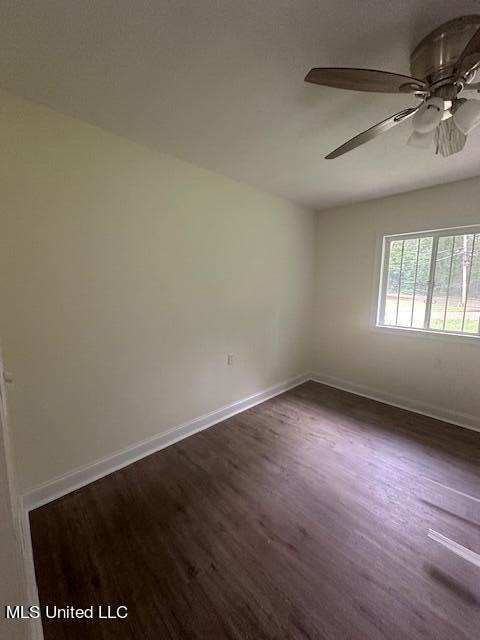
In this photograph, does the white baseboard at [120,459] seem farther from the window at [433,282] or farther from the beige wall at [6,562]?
the window at [433,282]

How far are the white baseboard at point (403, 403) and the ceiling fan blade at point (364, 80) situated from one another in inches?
114

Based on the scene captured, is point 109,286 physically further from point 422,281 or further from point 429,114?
point 422,281

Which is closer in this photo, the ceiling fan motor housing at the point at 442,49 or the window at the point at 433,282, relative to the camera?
the ceiling fan motor housing at the point at 442,49

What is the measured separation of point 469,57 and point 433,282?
7.69 feet

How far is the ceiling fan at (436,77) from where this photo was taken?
3.21ft

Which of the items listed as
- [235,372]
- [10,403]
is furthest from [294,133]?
[10,403]

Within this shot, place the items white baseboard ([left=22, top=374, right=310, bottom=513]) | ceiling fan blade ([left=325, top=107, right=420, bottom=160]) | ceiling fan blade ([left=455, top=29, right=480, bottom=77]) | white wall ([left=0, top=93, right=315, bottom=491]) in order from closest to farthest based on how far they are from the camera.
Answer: ceiling fan blade ([left=455, top=29, right=480, bottom=77]), ceiling fan blade ([left=325, top=107, right=420, bottom=160]), white wall ([left=0, top=93, right=315, bottom=491]), white baseboard ([left=22, top=374, right=310, bottom=513])

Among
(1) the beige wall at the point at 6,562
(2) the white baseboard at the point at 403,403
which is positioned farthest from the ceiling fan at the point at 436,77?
(2) the white baseboard at the point at 403,403

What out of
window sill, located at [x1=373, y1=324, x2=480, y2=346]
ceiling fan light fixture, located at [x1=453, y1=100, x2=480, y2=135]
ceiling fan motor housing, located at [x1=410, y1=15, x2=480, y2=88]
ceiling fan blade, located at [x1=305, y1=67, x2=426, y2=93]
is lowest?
window sill, located at [x1=373, y1=324, x2=480, y2=346]

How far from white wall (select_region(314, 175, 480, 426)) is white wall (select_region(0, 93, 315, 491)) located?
1267mm

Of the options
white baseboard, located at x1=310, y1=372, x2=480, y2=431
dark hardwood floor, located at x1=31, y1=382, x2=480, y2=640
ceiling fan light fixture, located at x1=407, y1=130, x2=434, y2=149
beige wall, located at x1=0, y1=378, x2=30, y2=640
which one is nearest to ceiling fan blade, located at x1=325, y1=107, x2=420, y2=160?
ceiling fan light fixture, located at x1=407, y1=130, x2=434, y2=149

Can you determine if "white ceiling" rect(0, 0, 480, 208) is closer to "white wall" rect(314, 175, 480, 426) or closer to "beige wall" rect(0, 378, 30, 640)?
"white wall" rect(314, 175, 480, 426)

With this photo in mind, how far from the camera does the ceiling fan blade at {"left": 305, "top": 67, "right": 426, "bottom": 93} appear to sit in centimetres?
98

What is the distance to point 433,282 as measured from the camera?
284 cm
